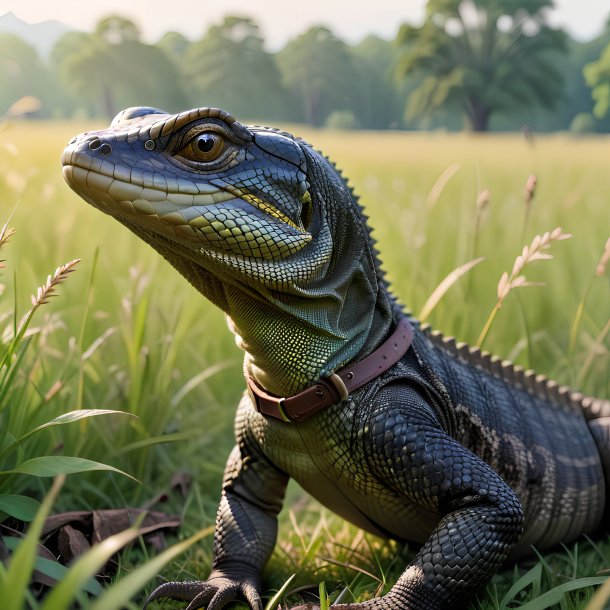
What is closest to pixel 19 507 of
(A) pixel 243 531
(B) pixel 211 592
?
(B) pixel 211 592

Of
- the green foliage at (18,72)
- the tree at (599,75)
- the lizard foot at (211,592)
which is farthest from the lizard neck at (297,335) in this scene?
the tree at (599,75)

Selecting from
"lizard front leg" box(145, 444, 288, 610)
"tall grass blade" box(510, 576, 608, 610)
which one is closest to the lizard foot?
"lizard front leg" box(145, 444, 288, 610)

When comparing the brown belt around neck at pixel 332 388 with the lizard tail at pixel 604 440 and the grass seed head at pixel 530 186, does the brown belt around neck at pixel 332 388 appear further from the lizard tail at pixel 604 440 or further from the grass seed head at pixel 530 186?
the lizard tail at pixel 604 440

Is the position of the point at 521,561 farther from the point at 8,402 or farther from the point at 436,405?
the point at 8,402

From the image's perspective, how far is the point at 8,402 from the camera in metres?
3.35

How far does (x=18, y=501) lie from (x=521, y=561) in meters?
2.22

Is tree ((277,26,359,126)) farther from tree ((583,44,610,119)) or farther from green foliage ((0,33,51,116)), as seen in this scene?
tree ((583,44,610,119))

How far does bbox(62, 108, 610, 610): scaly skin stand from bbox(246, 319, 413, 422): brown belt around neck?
37mm

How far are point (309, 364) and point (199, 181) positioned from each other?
789 mm

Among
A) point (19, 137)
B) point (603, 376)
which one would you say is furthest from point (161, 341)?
point (19, 137)

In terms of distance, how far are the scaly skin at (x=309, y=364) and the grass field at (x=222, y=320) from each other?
1.04ft

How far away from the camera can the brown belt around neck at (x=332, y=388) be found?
3051mm

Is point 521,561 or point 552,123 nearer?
point 521,561

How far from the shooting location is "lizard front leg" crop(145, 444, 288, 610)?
3.21 meters
